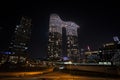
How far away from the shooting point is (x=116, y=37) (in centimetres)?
11375

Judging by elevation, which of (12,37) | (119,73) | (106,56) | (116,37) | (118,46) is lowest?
(119,73)

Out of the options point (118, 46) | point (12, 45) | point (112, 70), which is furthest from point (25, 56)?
point (112, 70)

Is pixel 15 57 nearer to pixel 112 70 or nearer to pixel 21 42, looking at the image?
pixel 21 42

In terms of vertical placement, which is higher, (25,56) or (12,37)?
(12,37)

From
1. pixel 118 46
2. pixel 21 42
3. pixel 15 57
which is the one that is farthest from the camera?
pixel 21 42

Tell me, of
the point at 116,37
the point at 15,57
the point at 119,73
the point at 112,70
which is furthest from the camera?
the point at 15,57

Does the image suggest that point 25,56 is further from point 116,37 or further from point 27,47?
point 116,37

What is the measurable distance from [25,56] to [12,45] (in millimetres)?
22435

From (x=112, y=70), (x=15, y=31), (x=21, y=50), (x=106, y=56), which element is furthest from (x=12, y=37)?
(x=112, y=70)

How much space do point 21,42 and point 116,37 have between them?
409 ft

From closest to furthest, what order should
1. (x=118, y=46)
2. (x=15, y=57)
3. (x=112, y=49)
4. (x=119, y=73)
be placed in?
(x=119, y=73) < (x=118, y=46) < (x=112, y=49) < (x=15, y=57)

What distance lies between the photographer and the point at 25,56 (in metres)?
177

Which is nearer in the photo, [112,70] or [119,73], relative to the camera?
[119,73]

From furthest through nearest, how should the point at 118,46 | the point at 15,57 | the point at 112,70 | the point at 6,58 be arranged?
the point at 15,57 → the point at 6,58 → the point at 118,46 → the point at 112,70
